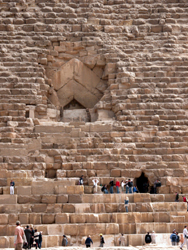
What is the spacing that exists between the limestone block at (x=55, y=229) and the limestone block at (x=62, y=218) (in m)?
0.41

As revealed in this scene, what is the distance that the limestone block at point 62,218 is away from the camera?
65.8 ft

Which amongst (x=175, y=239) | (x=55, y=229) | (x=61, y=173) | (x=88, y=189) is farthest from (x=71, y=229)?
(x=61, y=173)

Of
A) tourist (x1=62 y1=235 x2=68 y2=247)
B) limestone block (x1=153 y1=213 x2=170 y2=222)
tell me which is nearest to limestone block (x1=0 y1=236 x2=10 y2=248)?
tourist (x1=62 y1=235 x2=68 y2=247)

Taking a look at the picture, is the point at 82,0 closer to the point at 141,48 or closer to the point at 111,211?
the point at 141,48

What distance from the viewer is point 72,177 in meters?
22.6

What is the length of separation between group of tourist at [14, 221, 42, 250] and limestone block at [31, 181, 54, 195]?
113 inches

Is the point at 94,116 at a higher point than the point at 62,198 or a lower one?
higher

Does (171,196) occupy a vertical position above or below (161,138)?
below

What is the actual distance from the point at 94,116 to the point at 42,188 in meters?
5.56

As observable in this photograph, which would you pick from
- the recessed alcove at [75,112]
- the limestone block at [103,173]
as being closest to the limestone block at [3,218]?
the limestone block at [103,173]

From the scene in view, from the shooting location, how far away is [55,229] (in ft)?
64.3

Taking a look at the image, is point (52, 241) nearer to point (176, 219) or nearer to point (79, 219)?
point (79, 219)

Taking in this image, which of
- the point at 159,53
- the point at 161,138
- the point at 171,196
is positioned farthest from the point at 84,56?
the point at 171,196

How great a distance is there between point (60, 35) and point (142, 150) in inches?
274
